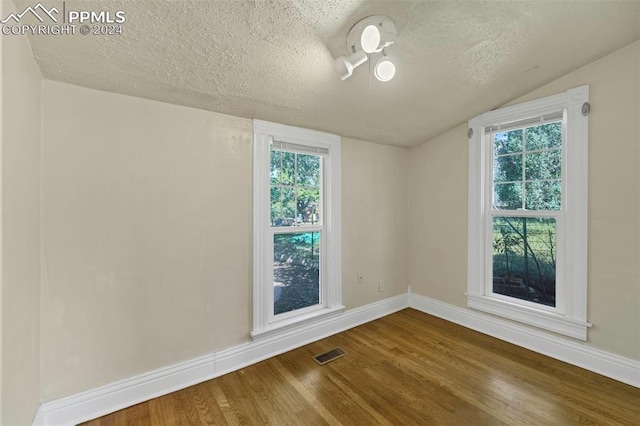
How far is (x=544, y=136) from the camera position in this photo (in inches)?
91.8

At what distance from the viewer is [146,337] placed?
1758 millimetres

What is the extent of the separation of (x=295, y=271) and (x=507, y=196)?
7.15ft

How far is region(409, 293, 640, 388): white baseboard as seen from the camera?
1906 millimetres

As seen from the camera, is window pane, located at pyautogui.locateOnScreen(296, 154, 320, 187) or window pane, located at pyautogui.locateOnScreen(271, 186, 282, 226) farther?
window pane, located at pyautogui.locateOnScreen(296, 154, 320, 187)

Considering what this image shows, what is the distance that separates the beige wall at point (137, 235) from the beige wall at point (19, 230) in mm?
100

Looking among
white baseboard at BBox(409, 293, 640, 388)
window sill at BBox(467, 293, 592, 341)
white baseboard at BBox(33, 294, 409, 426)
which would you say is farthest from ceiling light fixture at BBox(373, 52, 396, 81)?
white baseboard at BBox(409, 293, 640, 388)

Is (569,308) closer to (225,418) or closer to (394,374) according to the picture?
(394,374)

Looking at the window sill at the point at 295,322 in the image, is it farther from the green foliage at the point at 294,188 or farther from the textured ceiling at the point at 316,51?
the textured ceiling at the point at 316,51

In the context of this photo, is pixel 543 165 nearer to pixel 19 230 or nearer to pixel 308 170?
pixel 308 170

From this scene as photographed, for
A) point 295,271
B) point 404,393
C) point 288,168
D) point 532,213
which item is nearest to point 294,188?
point 288,168

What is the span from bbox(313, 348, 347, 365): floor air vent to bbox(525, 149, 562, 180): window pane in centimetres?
231

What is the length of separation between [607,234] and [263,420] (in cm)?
276

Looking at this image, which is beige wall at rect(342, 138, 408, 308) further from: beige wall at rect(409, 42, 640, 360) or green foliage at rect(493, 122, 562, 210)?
beige wall at rect(409, 42, 640, 360)

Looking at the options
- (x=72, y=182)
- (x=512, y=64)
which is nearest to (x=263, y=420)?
(x=72, y=182)
